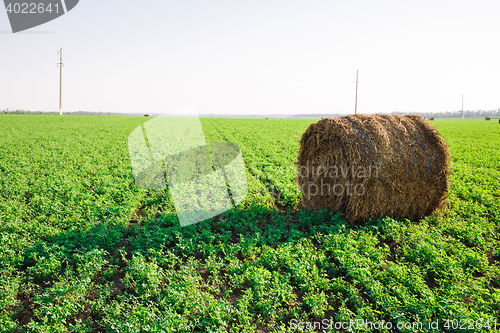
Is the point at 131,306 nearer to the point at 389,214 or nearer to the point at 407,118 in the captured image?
the point at 389,214

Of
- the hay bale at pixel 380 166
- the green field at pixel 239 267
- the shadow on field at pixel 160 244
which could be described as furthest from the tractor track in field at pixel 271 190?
the hay bale at pixel 380 166

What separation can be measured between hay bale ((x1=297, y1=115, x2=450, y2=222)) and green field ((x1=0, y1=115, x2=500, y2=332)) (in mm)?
414

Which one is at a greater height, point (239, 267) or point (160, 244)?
point (160, 244)

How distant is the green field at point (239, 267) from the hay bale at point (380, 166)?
414 millimetres

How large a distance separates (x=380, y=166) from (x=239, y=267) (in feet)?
12.0

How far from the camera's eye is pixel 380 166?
21.0 ft

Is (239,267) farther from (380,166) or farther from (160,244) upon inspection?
(380,166)

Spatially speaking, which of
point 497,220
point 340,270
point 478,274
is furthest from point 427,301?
point 497,220

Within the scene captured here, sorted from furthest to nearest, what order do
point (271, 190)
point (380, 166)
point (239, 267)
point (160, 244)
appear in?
point (271, 190)
point (380, 166)
point (160, 244)
point (239, 267)

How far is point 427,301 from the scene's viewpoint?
3986 millimetres

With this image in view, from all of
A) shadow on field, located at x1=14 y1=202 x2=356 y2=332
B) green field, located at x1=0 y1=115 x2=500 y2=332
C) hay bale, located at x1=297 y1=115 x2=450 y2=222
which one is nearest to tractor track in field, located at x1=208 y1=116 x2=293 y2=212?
green field, located at x1=0 y1=115 x2=500 y2=332

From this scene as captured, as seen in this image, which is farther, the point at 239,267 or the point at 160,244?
the point at 160,244

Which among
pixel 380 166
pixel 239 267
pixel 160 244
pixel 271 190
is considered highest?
pixel 380 166

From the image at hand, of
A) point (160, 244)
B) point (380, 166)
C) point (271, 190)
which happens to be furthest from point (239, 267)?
point (271, 190)
